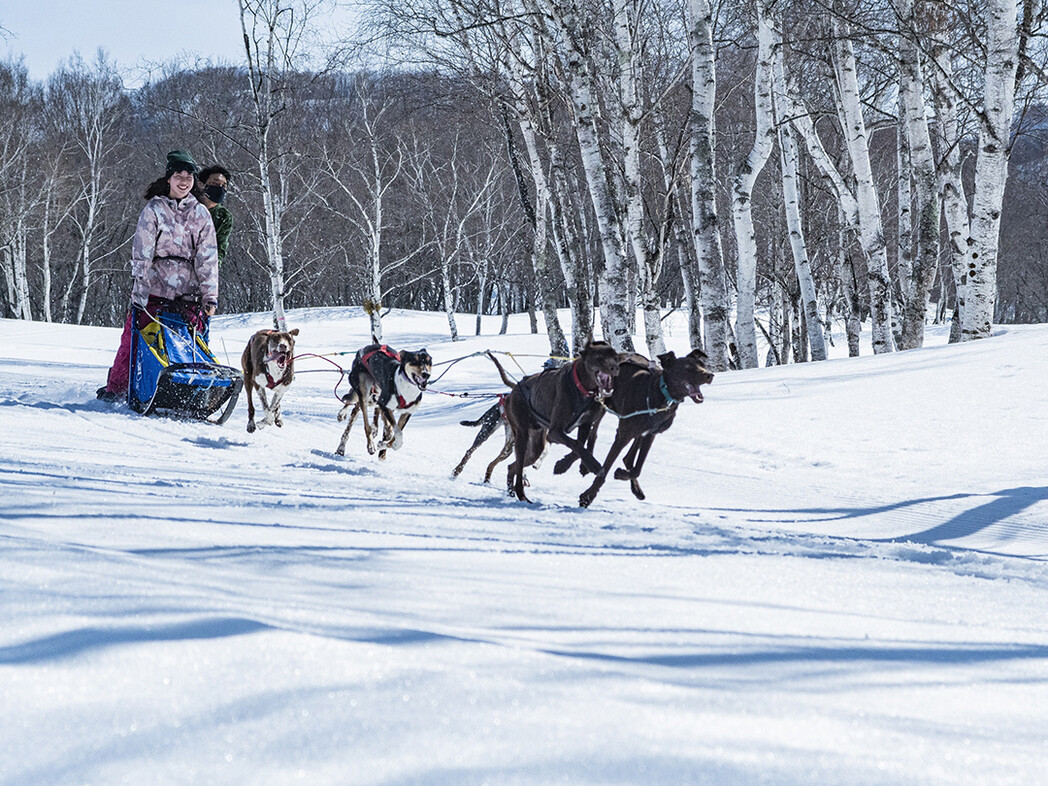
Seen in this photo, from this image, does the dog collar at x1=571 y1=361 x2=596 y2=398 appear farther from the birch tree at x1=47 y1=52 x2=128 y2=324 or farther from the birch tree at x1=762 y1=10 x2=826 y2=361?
the birch tree at x1=47 y1=52 x2=128 y2=324

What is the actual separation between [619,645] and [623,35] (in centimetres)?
1148

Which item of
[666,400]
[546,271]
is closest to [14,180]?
[546,271]

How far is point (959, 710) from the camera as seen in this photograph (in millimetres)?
1507

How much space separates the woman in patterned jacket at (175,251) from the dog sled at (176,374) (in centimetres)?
12

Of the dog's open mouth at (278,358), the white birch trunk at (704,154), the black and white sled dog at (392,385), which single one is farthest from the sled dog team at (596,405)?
the white birch trunk at (704,154)

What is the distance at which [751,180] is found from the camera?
1148 centimetres

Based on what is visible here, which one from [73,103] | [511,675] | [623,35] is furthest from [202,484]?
[73,103]

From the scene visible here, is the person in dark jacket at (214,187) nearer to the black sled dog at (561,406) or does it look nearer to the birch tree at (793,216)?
the black sled dog at (561,406)

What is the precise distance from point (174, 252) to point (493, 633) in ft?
20.9

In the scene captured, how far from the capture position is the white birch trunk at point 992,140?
8734mm

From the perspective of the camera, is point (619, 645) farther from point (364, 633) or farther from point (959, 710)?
point (959, 710)

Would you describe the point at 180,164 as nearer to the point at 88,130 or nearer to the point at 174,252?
the point at 174,252

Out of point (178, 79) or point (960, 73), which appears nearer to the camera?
point (960, 73)

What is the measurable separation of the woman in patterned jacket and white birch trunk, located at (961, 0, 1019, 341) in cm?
807
